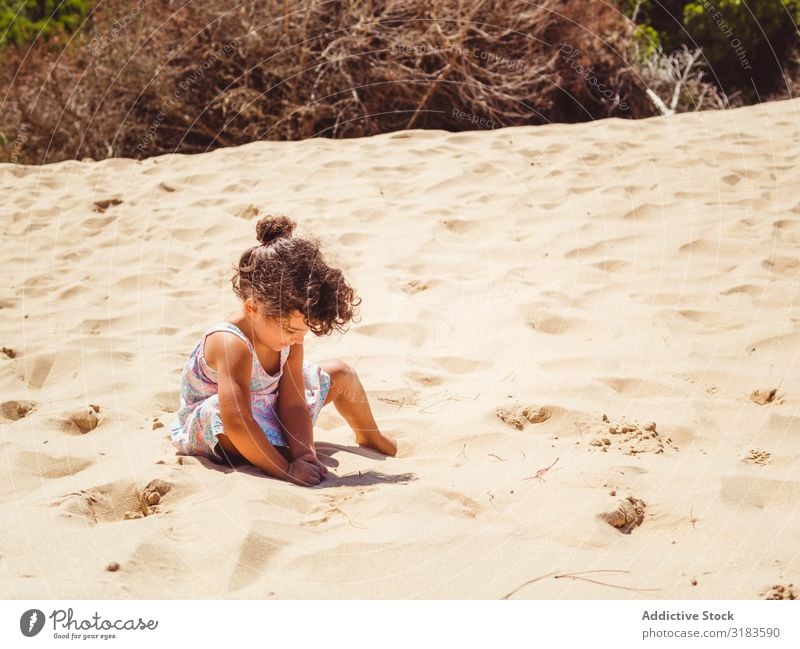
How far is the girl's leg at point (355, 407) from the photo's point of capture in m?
3.09

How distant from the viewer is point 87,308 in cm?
455

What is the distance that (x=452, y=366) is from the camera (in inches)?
149

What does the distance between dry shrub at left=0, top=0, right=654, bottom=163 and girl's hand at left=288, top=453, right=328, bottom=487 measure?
519cm

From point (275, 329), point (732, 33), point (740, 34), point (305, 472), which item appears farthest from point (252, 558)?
point (740, 34)

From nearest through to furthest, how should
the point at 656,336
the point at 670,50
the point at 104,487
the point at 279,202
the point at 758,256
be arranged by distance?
1. the point at 104,487
2. the point at 656,336
3. the point at 758,256
4. the point at 279,202
5. the point at 670,50

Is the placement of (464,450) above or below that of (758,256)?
below

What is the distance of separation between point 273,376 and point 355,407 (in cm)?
32

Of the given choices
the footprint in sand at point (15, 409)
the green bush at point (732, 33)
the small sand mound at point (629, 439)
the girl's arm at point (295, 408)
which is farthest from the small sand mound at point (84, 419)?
the green bush at point (732, 33)

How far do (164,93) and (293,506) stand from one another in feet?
20.6

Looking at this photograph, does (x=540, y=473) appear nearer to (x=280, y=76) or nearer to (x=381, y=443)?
(x=381, y=443)

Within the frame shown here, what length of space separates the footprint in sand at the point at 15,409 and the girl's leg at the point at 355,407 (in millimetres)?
1293
